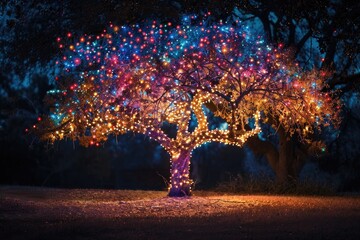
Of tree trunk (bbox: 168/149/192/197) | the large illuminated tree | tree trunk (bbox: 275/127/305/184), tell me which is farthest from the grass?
the large illuminated tree

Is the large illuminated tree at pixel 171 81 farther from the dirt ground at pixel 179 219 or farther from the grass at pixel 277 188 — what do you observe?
the grass at pixel 277 188

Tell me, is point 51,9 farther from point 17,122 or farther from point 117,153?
point 117,153

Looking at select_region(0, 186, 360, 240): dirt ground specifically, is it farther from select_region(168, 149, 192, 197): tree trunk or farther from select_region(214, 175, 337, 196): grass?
select_region(214, 175, 337, 196): grass

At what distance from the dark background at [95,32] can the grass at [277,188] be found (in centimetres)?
138

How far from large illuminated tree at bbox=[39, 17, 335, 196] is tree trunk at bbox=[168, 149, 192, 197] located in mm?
374

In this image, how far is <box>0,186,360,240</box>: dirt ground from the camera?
9.88 m

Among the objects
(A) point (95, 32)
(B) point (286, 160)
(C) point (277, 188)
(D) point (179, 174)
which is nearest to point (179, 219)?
(D) point (179, 174)

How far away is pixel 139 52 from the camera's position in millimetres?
15586

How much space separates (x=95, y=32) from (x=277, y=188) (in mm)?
8501

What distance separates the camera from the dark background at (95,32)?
15.9 meters

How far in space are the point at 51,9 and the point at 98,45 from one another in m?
2.70

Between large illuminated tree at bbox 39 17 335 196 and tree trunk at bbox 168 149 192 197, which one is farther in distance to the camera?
tree trunk at bbox 168 149 192 197

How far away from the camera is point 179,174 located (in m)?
17.8

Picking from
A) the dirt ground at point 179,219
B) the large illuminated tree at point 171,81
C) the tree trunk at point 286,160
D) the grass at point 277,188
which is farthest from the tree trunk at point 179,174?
the tree trunk at point 286,160
